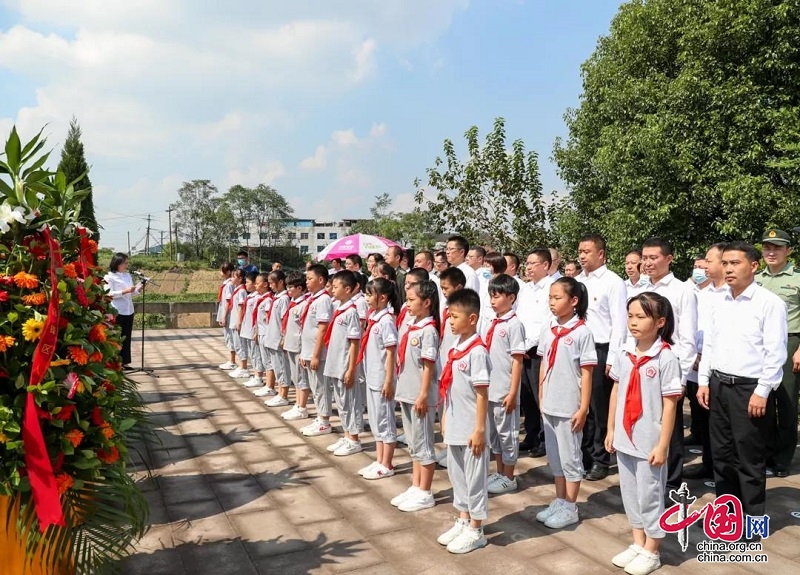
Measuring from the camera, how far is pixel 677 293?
4.29 metres

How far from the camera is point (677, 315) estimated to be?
4.29 meters

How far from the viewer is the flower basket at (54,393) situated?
7.12 ft

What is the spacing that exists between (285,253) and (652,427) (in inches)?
2388

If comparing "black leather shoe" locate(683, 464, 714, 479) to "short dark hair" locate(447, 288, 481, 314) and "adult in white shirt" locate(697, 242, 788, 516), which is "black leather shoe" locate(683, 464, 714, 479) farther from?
"short dark hair" locate(447, 288, 481, 314)

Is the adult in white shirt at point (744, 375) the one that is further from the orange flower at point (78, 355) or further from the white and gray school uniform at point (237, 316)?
the white and gray school uniform at point (237, 316)

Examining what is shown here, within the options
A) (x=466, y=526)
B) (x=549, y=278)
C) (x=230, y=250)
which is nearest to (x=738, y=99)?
(x=549, y=278)

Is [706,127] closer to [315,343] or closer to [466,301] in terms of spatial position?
[315,343]

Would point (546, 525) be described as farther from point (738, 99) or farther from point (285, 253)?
point (285, 253)

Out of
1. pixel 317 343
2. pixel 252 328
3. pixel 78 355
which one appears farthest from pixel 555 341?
pixel 252 328

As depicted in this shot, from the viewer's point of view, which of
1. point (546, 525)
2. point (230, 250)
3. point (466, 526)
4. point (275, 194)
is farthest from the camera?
point (275, 194)

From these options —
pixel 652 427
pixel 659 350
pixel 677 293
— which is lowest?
pixel 652 427

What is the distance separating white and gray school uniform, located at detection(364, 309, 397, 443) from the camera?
14.8ft

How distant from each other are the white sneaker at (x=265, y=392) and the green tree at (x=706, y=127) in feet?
26.8

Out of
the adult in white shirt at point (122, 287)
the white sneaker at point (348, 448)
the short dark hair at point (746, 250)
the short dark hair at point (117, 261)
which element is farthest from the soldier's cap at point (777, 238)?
the short dark hair at point (117, 261)
